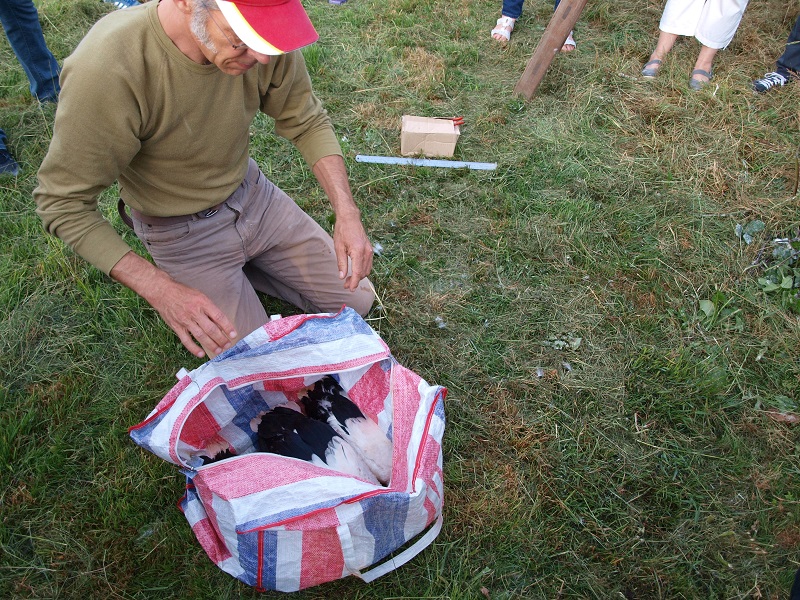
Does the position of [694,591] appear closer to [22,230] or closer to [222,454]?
[222,454]

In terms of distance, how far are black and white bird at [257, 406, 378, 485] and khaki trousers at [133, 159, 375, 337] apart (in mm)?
380

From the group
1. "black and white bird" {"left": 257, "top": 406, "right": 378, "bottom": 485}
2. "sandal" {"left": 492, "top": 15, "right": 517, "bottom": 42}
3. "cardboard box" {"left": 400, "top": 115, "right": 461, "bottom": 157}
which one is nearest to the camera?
"black and white bird" {"left": 257, "top": 406, "right": 378, "bottom": 485}

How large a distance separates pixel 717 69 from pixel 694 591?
3775 millimetres

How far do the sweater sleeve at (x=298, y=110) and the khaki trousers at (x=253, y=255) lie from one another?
0.22 m

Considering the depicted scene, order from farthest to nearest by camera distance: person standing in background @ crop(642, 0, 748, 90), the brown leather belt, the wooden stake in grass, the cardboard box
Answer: person standing in background @ crop(642, 0, 748, 90) → the wooden stake in grass → the cardboard box → the brown leather belt

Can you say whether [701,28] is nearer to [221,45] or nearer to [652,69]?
[652,69]

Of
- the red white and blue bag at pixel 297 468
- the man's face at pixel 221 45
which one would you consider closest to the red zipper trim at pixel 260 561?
the red white and blue bag at pixel 297 468

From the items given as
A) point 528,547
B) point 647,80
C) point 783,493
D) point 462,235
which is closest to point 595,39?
point 647,80

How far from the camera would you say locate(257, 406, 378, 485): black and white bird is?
2000 millimetres

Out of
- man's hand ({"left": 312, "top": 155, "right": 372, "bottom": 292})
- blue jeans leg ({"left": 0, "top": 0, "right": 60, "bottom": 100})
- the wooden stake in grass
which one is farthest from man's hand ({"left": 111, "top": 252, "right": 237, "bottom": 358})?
the wooden stake in grass

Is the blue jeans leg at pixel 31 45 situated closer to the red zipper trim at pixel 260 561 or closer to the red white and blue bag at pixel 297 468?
the red white and blue bag at pixel 297 468

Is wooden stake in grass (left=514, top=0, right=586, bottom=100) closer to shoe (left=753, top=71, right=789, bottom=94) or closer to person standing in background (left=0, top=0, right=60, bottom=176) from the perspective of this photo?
shoe (left=753, top=71, right=789, bottom=94)

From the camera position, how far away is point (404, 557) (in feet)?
6.01

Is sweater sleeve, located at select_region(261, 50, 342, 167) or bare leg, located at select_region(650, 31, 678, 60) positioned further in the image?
bare leg, located at select_region(650, 31, 678, 60)
